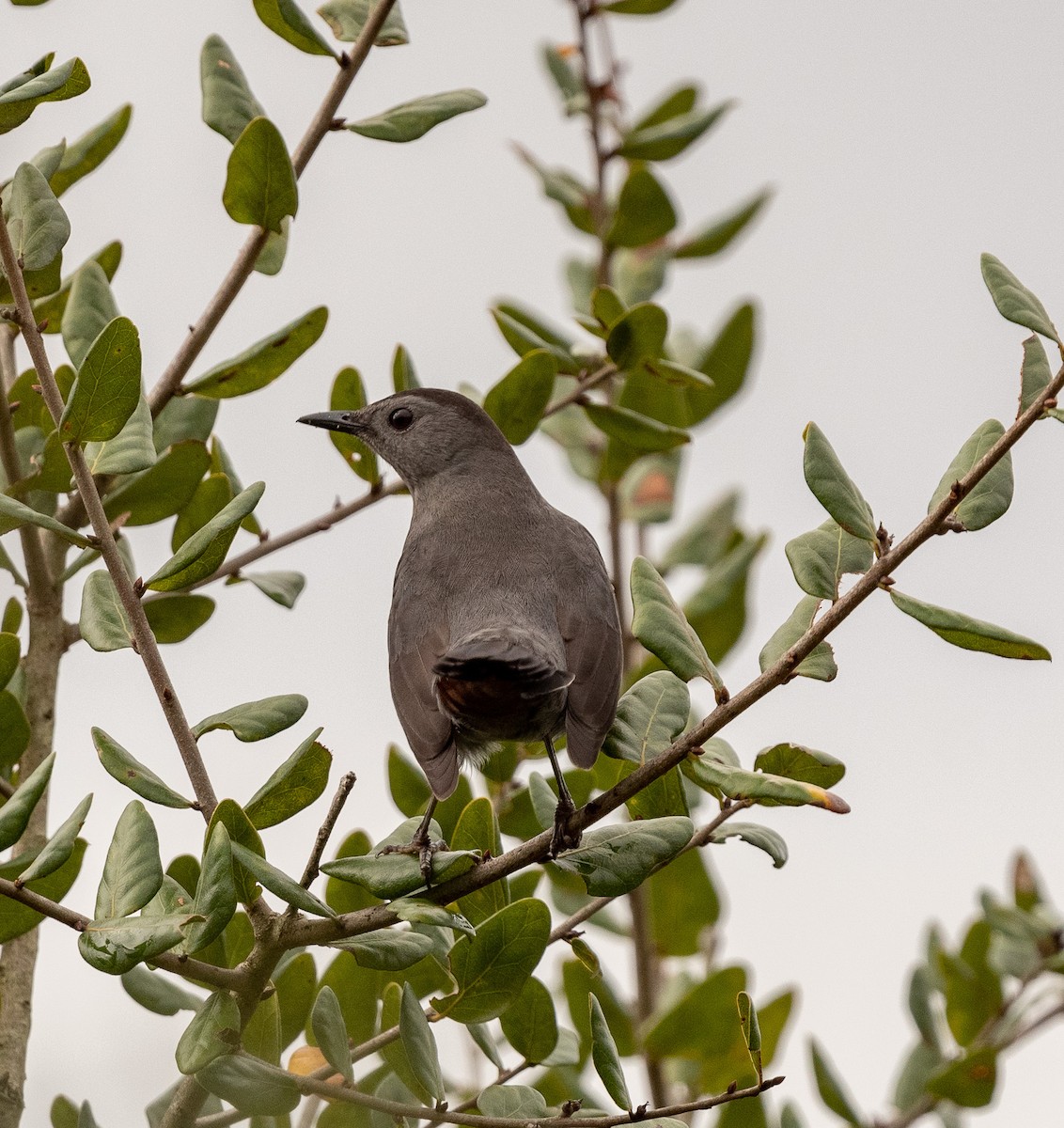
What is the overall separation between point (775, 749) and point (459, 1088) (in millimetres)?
1667

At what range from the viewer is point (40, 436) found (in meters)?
3.73

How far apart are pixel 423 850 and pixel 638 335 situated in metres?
1.55

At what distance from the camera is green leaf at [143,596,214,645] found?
11.9 ft

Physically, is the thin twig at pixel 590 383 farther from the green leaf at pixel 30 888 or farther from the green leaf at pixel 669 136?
the green leaf at pixel 30 888

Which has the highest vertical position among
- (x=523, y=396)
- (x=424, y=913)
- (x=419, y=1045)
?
(x=523, y=396)

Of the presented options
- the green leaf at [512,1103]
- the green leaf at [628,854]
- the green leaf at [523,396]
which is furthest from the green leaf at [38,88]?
the green leaf at [512,1103]

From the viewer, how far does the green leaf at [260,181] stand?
3.33 meters

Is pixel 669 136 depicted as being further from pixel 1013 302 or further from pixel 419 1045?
pixel 419 1045

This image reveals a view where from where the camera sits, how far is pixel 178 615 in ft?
12.0

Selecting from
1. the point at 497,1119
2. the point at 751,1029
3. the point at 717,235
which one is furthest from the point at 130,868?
the point at 717,235

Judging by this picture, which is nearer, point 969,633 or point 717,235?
point 969,633

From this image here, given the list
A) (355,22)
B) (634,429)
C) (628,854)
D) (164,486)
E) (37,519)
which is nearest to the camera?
(37,519)

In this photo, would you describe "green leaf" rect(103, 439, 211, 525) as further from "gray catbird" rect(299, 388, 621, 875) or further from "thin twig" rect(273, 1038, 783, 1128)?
"thin twig" rect(273, 1038, 783, 1128)

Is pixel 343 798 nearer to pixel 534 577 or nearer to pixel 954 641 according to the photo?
pixel 954 641
